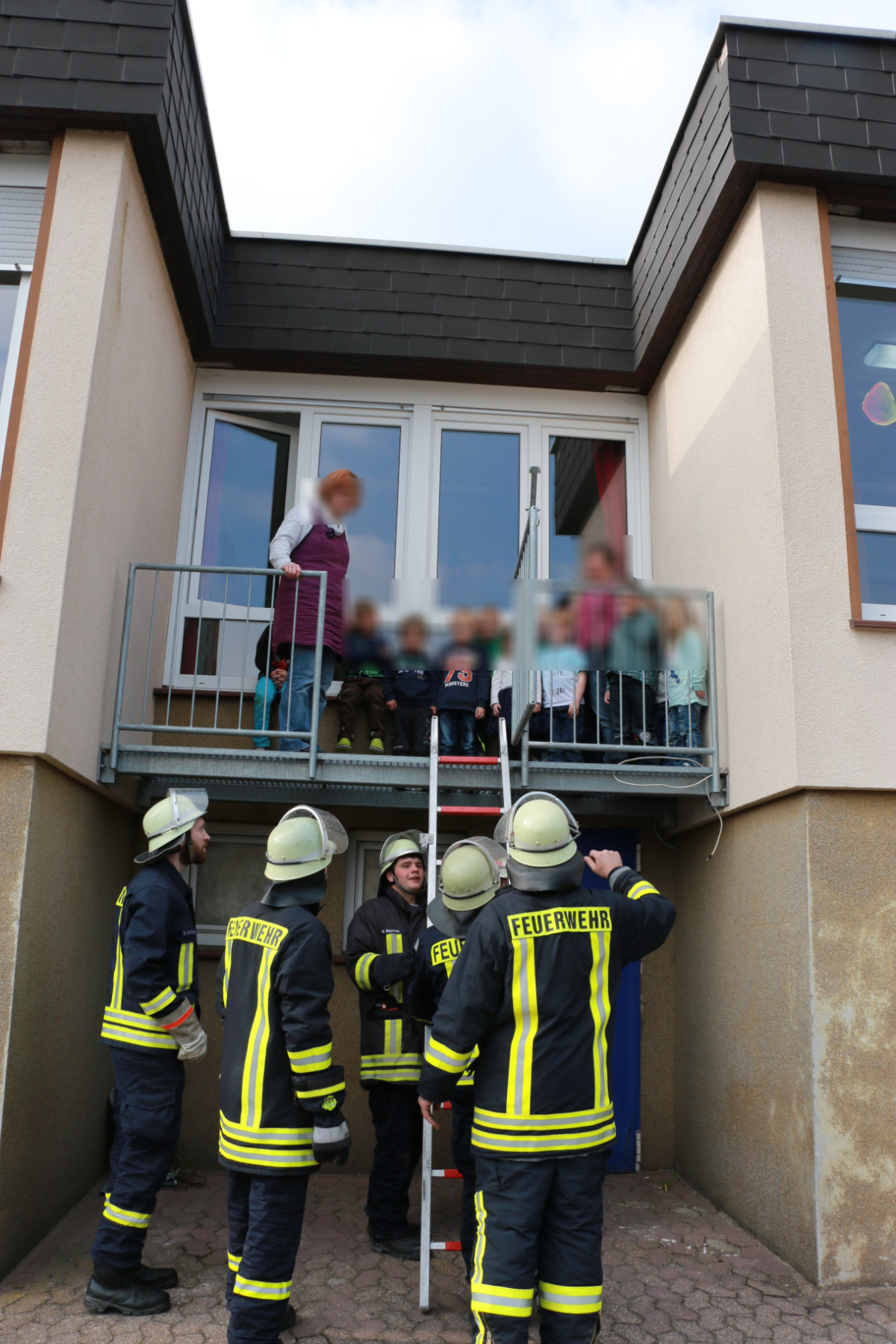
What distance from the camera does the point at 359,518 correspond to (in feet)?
23.2

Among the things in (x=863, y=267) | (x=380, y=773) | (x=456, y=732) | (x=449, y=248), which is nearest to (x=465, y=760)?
(x=380, y=773)

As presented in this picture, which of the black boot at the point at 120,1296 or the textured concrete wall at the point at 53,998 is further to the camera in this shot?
the textured concrete wall at the point at 53,998

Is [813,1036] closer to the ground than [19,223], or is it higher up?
closer to the ground

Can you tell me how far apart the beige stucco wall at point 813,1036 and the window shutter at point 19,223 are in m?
4.69

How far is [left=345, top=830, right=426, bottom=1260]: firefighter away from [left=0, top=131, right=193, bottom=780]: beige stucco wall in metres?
1.64

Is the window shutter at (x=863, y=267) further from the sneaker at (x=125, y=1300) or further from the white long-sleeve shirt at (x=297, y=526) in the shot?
the sneaker at (x=125, y=1300)

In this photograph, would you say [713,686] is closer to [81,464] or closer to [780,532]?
[780,532]

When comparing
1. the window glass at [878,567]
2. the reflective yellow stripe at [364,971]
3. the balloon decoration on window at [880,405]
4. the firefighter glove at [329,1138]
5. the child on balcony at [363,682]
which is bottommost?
the firefighter glove at [329,1138]

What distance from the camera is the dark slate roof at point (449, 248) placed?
5.10 meters

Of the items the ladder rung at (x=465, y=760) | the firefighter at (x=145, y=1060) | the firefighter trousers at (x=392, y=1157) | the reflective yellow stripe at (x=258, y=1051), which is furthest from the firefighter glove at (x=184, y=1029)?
the ladder rung at (x=465, y=760)

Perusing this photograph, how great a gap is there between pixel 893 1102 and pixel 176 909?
3179 mm

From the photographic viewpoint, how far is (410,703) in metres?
6.18

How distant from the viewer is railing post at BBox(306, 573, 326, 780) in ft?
17.1

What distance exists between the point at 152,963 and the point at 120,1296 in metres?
1.28
